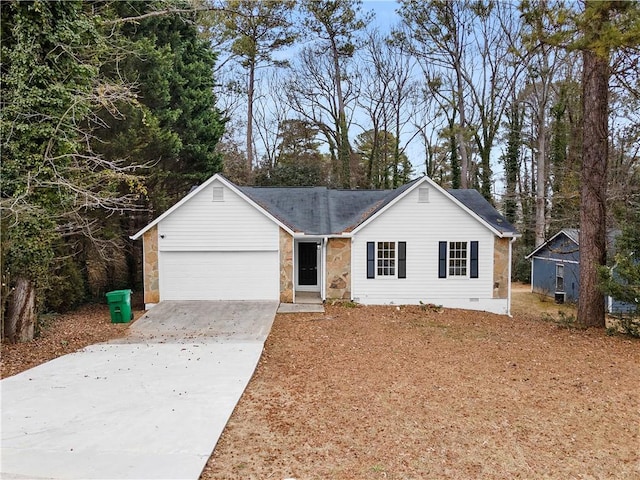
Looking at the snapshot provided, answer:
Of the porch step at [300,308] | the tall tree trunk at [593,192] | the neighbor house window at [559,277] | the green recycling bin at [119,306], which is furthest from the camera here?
the neighbor house window at [559,277]

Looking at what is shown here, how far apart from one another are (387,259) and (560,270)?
12727 millimetres

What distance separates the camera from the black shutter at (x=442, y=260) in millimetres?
13820

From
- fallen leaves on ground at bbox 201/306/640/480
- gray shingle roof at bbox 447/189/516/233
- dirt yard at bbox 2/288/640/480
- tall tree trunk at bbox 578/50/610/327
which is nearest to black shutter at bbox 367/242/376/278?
gray shingle roof at bbox 447/189/516/233

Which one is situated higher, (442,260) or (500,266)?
(442,260)

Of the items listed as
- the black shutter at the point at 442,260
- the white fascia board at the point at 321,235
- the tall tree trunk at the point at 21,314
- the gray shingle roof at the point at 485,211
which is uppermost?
the gray shingle roof at the point at 485,211

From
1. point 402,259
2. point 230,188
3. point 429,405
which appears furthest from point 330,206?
point 429,405

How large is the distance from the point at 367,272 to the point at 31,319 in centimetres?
925

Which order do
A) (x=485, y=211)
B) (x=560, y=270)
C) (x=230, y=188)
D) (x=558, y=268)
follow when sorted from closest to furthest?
(x=230, y=188) < (x=485, y=211) < (x=560, y=270) < (x=558, y=268)

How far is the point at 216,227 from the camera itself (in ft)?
44.1

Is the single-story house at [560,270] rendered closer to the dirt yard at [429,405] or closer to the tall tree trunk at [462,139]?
the tall tree trunk at [462,139]

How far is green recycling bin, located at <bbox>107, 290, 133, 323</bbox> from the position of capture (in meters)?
11.3

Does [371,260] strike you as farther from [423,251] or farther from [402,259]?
[423,251]

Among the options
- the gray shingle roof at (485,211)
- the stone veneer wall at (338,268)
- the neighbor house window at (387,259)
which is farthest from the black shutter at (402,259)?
the gray shingle roof at (485,211)

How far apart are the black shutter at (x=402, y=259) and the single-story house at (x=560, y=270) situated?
30.5ft
